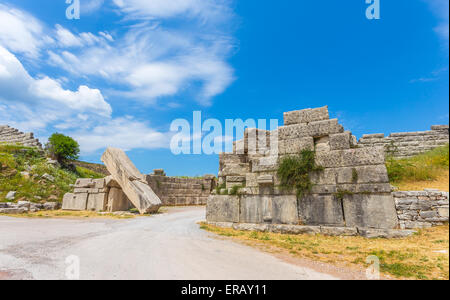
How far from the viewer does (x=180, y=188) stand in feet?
64.2

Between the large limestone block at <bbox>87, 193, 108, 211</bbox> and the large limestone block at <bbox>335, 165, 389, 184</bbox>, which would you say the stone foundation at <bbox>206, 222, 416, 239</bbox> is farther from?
the large limestone block at <bbox>87, 193, 108, 211</bbox>

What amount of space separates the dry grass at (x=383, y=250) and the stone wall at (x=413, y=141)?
8246mm

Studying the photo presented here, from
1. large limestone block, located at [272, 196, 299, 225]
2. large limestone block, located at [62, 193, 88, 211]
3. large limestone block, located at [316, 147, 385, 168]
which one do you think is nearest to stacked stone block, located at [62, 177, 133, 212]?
large limestone block, located at [62, 193, 88, 211]

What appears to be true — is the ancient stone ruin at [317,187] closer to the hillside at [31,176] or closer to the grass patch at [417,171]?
the grass patch at [417,171]

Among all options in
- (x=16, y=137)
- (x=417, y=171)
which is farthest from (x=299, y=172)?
(x=16, y=137)

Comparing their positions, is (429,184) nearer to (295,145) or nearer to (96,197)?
(295,145)

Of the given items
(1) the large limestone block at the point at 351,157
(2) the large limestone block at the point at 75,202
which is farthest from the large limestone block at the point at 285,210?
(2) the large limestone block at the point at 75,202

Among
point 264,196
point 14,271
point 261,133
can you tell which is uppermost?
point 261,133

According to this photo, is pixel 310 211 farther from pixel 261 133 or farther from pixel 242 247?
pixel 261 133

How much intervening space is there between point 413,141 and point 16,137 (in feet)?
111
